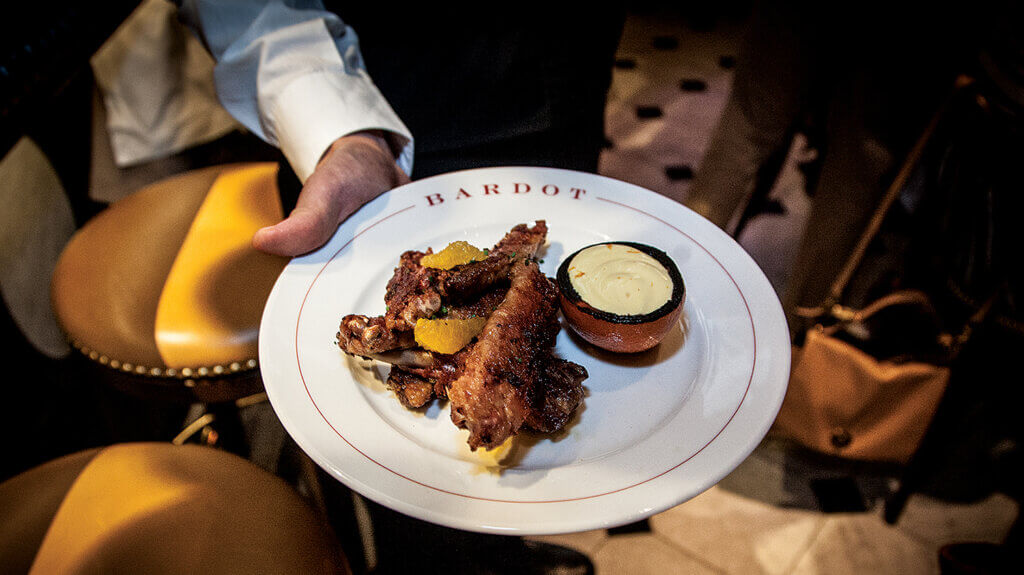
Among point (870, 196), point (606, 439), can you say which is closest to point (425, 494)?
point (606, 439)

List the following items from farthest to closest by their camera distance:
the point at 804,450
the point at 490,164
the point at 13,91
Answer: the point at 804,450, the point at 490,164, the point at 13,91

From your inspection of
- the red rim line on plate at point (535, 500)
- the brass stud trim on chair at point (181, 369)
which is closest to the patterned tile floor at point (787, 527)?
the brass stud trim on chair at point (181, 369)

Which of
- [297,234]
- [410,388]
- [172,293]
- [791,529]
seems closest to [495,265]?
[410,388]

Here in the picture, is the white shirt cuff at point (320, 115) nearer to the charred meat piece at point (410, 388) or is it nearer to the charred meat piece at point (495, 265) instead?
the charred meat piece at point (495, 265)

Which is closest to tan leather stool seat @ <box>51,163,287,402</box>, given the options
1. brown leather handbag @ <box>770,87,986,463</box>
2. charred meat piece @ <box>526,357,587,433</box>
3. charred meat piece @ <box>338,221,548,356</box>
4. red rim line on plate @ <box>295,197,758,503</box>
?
red rim line on plate @ <box>295,197,758,503</box>

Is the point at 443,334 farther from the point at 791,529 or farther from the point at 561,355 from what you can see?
the point at 791,529

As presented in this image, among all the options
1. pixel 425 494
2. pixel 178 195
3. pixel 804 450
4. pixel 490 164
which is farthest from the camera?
pixel 804 450

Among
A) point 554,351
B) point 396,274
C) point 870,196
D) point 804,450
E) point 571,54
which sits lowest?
point 804,450

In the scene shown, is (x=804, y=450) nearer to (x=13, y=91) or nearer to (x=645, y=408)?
(x=645, y=408)

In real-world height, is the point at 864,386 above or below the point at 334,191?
below
